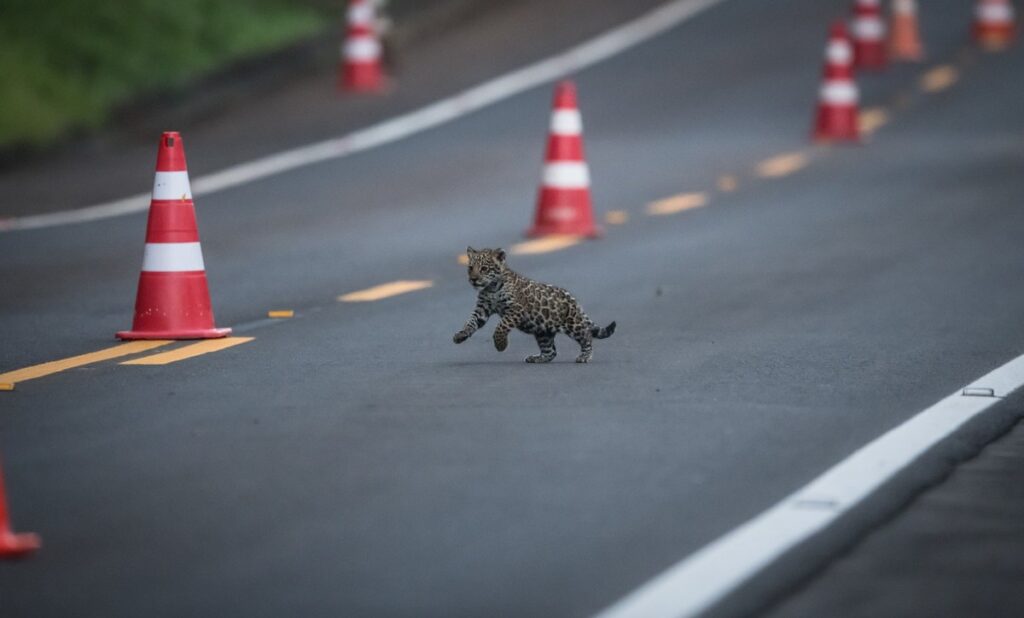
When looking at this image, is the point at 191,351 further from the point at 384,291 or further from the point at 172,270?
the point at 384,291

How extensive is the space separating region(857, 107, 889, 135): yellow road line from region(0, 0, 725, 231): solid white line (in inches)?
133

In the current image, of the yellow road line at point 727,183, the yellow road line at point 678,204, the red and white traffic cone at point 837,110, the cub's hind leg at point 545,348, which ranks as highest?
the red and white traffic cone at point 837,110

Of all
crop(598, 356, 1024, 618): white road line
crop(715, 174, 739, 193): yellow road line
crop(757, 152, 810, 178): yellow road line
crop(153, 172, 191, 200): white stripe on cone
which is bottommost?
crop(598, 356, 1024, 618): white road line

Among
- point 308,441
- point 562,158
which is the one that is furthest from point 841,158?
point 308,441

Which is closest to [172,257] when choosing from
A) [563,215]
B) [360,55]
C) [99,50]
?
[563,215]

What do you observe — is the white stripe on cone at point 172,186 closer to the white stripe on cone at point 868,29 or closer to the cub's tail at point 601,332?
the cub's tail at point 601,332

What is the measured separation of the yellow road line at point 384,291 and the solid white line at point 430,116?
4049mm

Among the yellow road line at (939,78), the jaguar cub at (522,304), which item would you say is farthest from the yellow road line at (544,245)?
the yellow road line at (939,78)

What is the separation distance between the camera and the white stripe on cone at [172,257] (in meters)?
9.75

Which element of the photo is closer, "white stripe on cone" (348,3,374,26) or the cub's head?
the cub's head

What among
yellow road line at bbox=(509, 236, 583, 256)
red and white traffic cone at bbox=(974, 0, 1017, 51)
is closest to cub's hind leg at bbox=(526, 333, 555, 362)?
yellow road line at bbox=(509, 236, 583, 256)

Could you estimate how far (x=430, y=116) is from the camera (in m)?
21.0

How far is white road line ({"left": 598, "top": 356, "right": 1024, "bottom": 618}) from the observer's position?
5.05 metres

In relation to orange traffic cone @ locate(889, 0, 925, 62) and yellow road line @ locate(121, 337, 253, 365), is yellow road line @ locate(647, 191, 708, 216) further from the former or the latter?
orange traffic cone @ locate(889, 0, 925, 62)
